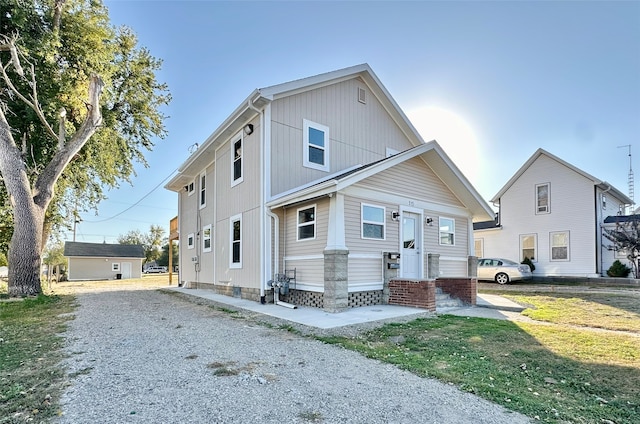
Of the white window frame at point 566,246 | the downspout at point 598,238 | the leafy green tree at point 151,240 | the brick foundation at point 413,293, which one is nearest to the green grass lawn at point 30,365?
the brick foundation at point 413,293

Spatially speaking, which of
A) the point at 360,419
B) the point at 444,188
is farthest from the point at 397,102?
the point at 360,419

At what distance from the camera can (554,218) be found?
19078 millimetres

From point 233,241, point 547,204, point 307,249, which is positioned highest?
point 547,204

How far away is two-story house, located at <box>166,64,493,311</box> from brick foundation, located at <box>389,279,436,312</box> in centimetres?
40

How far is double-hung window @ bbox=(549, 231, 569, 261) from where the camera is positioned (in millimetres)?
18536

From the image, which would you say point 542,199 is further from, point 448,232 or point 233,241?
point 233,241

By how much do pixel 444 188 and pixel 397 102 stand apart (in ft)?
13.6

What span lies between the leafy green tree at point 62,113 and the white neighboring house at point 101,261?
16.2 meters

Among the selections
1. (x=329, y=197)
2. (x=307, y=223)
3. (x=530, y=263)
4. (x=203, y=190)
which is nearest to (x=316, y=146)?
(x=307, y=223)

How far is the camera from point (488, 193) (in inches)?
912

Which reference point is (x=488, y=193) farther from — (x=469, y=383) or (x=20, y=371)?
(x=20, y=371)

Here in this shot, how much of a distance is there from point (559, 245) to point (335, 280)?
53.4 ft

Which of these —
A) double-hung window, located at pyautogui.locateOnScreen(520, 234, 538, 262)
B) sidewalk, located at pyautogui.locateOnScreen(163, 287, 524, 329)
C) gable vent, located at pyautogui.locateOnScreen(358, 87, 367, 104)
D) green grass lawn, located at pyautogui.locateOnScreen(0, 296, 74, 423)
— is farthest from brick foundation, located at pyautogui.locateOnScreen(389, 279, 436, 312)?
double-hung window, located at pyautogui.locateOnScreen(520, 234, 538, 262)

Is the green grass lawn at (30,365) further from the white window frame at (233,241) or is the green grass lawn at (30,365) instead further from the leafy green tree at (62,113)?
the leafy green tree at (62,113)
